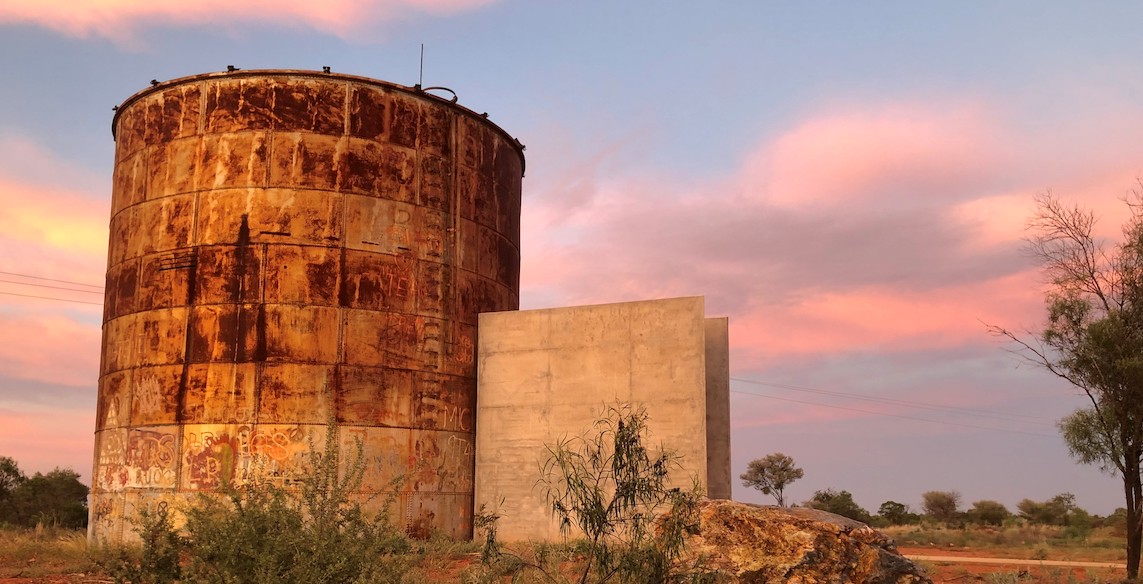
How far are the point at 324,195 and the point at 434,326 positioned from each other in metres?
4.15

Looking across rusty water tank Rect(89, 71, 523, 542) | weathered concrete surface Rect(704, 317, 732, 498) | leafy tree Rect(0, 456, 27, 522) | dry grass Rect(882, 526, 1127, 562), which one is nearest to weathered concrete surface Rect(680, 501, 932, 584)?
weathered concrete surface Rect(704, 317, 732, 498)

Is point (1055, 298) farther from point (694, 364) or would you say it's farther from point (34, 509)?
point (34, 509)

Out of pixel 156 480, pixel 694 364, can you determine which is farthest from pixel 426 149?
pixel 156 480

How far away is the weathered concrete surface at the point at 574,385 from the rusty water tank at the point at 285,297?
2.69 feet

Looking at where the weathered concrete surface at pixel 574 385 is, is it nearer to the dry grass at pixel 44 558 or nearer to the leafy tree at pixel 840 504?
the dry grass at pixel 44 558

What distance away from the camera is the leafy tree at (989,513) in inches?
2213

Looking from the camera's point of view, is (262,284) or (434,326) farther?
(434,326)

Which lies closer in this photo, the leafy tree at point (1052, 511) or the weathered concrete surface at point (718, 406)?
the weathered concrete surface at point (718, 406)

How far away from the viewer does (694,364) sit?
2080cm

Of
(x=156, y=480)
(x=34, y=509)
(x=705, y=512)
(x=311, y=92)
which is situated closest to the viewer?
(x=705, y=512)

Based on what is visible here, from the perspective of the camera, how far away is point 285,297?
68.9 ft

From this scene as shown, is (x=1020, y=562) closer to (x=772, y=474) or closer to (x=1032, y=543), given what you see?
(x=1032, y=543)

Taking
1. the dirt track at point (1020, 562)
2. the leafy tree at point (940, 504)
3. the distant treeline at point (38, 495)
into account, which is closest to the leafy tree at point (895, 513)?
the leafy tree at point (940, 504)

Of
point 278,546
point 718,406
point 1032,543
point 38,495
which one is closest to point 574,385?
point 718,406
